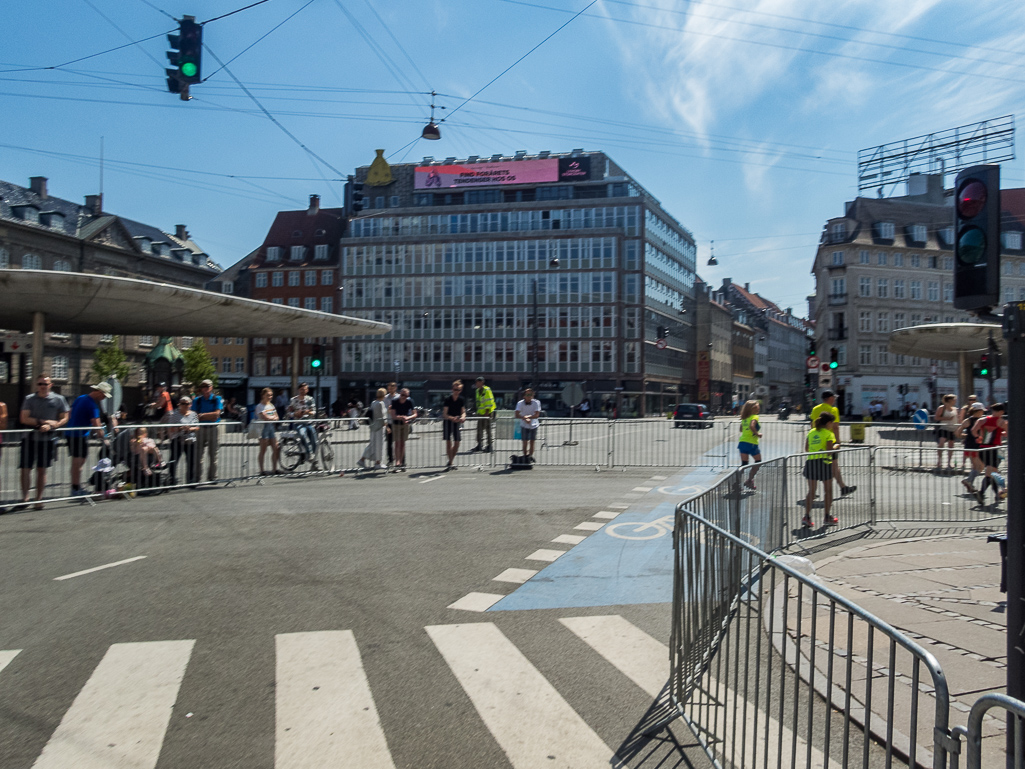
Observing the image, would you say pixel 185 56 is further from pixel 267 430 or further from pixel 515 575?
pixel 515 575

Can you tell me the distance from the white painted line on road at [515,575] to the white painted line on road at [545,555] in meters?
0.55

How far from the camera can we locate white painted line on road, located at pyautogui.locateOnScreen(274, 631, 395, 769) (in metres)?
3.92

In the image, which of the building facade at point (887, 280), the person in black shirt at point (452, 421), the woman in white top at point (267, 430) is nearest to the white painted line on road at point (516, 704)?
the woman in white top at point (267, 430)

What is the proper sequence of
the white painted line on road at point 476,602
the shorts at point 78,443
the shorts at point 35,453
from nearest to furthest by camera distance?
the white painted line on road at point 476,602
the shorts at point 35,453
the shorts at point 78,443

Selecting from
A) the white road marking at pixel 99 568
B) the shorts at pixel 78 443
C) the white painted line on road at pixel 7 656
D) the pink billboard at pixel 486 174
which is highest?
the pink billboard at pixel 486 174

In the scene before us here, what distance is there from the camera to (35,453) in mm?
12336

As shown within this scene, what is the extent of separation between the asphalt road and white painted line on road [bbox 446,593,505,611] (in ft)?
0.23

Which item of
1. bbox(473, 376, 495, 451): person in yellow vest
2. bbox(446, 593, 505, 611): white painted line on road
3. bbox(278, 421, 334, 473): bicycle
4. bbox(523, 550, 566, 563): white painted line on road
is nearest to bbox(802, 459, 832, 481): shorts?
bbox(523, 550, 566, 563): white painted line on road

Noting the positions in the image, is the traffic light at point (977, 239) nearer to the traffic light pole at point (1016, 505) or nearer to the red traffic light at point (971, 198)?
the red traffic light at point (971, 198)

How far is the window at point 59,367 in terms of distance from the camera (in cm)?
6096

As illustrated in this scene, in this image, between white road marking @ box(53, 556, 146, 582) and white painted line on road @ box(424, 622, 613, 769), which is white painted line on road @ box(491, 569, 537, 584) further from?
white road marking @ box(53, 556, 146, 582)

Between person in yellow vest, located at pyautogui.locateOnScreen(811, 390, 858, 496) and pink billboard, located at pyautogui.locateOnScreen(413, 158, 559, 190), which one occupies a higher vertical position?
pink billboard, located at pyautogui.locateOnScreen(413, 158, 559, 190)

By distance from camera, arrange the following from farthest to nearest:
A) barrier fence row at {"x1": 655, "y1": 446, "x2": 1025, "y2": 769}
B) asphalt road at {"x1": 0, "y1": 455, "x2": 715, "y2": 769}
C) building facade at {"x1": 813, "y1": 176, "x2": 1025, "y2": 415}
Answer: building facade at {"x1": 813, "y1": 176, "x2": 1025, "y2": 415}, asphalt road at {"x1": 0, "y1": 455, "x2": 715, "y2": 769}, barrier fence row at {"x1": 655, "y1": 446, "x2": 1025, "y2": 769}

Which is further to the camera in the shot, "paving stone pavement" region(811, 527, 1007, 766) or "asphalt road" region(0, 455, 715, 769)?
"paving stone pavement" region(811, 527, 1007, 766)
